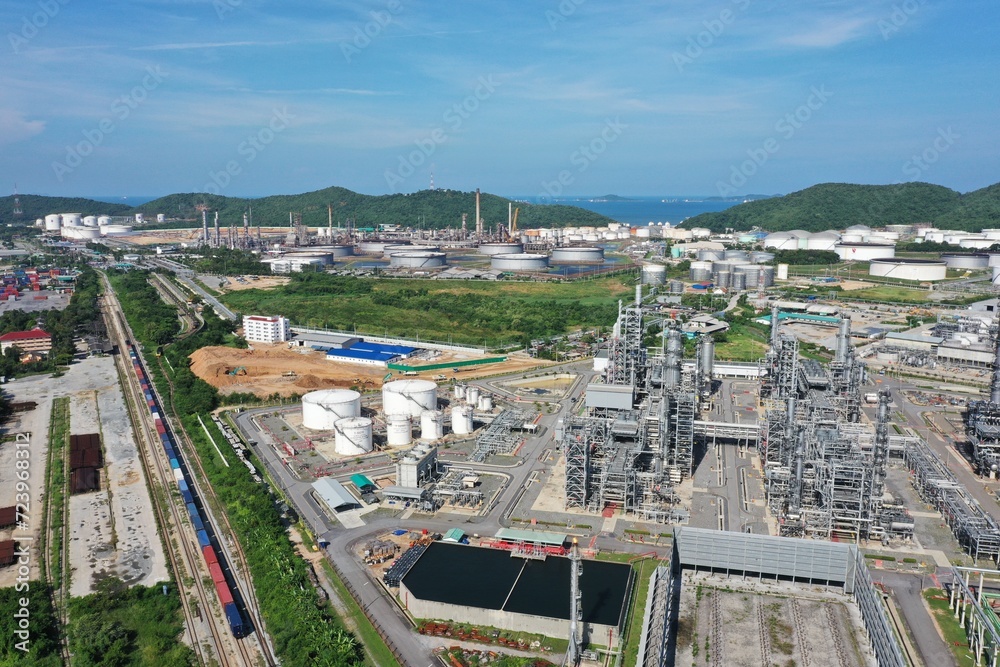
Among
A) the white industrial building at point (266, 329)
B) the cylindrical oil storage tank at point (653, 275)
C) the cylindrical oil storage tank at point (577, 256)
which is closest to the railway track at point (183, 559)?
the white industrial building at point (266, 329)

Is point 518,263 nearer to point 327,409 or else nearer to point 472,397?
point 472,397

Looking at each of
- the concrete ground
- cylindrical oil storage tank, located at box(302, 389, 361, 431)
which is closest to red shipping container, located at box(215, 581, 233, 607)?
the concrete ground

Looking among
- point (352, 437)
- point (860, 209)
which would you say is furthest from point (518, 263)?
point (860, 209)

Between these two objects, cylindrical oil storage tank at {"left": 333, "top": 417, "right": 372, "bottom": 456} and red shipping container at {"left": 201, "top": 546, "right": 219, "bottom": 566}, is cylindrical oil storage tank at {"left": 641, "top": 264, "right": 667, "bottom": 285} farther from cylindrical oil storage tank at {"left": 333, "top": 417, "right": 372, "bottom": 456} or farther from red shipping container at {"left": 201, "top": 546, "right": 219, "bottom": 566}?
red shipping container at {"left": 201, "top": 546, "right": 219, "bottom": 566}

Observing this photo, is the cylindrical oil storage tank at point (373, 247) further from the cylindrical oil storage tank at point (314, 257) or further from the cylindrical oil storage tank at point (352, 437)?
the cylindrical oil storage tank at point (352, 437)

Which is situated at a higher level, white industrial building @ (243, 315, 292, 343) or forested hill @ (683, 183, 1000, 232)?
forested hill @ (683, 183, 1000, 232)

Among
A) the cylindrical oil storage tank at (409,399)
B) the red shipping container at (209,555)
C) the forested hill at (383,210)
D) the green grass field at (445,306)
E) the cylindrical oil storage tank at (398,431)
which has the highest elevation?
the forested hill at (383,210)
